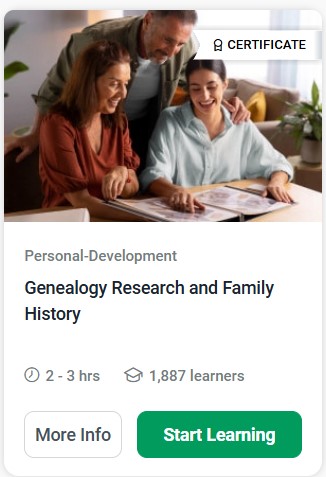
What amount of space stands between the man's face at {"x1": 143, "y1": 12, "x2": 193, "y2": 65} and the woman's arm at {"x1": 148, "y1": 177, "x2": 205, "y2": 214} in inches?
6.7

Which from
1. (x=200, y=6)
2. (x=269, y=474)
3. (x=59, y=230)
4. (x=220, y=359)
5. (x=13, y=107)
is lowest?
(x=269, y=474)

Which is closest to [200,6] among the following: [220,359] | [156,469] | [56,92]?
[56,92]

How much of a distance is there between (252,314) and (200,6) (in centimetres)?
41

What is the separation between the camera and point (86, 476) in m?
0.95

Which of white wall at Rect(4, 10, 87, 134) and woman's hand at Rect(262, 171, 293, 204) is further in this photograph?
woman's hand at Rect(262, 171, 293, 204)

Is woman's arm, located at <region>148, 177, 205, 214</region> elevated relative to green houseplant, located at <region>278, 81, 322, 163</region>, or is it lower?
lower

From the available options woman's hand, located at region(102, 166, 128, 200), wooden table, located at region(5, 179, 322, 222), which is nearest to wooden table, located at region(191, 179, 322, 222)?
wooden table, located at region(5, 179, 322, 222)

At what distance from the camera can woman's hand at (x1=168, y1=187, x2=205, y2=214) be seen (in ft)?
3.26

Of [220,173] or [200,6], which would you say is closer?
[200,6]

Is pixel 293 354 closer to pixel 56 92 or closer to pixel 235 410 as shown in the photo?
pixel 235 410

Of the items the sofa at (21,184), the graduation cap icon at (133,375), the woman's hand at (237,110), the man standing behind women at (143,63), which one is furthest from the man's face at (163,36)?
the graduation cap icon at (133,375)

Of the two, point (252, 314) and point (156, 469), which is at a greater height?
point (252, 314)

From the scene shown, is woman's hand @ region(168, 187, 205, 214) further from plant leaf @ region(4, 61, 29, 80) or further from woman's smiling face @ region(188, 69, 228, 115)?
plant leaf @ region(4, 61, 29, 80)

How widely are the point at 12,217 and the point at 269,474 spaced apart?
19.1 inches
